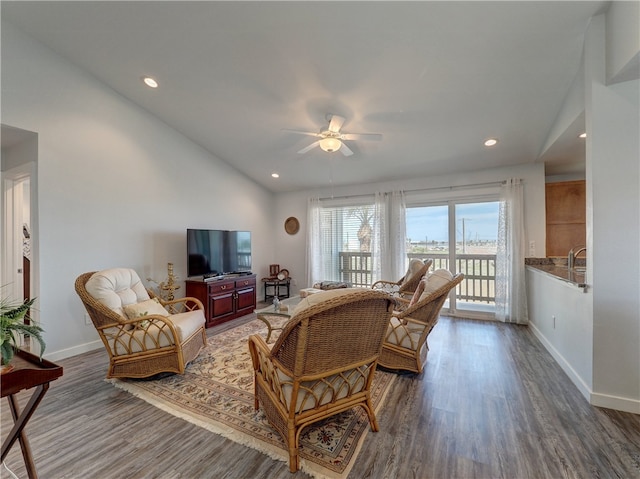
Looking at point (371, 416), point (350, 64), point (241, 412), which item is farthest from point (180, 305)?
point (350, 64)

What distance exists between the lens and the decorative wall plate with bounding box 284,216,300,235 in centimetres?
594

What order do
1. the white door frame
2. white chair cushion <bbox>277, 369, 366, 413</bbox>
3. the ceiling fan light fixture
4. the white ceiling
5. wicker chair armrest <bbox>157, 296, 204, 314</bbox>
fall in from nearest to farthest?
white chair cushion <bbox>277, 369, 366, 413</bbox>
the white ceiling
the ceiling fan light fixture
wicker chair armrest <bbox>157, 296, 204, 314</bbox>
the white door frame

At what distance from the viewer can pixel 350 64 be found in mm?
2477

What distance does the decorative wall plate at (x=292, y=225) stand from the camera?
19.5ft

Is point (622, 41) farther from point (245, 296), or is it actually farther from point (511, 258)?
point (245, 296)

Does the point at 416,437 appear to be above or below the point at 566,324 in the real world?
below

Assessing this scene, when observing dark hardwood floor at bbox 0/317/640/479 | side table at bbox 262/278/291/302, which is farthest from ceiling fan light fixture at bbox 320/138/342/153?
side table at bbox 262/278/291/302

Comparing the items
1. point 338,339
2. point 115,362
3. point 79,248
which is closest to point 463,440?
point 338,339

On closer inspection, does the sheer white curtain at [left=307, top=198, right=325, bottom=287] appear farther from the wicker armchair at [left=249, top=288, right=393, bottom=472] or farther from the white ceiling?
the wicker armchair at [left=249, top=288, right=393, bottom=472]

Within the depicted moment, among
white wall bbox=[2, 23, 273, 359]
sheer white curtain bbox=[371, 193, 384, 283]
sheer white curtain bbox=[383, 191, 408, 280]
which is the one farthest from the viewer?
sheer white curtain bbox=[371, 193, 384, 283]

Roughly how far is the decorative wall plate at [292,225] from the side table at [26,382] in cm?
475

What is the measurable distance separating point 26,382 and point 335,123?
9.14 feet

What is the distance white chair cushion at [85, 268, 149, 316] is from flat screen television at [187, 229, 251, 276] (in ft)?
3.47

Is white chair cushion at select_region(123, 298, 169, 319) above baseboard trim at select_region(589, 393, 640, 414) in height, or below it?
above
